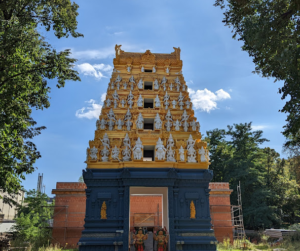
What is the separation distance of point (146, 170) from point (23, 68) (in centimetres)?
842

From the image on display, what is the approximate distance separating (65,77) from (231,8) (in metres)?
9.47

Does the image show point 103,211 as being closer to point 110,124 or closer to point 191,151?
point 110,124

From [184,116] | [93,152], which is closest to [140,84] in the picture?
[184,116]

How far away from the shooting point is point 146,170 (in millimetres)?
14992

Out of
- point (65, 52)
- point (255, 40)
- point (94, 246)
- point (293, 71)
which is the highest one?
point (65, 52)

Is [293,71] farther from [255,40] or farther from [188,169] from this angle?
[188,169]

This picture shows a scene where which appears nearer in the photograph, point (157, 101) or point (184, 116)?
point (184, 116)

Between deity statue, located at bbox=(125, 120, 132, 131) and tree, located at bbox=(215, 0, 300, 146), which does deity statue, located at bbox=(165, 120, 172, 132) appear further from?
tree, located at bbox=(215, 0, 300, 146)

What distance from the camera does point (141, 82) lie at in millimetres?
18688

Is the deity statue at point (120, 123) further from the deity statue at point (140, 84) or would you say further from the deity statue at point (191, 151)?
the deity statue at point (191, 151)

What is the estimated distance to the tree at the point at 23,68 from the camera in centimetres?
1165

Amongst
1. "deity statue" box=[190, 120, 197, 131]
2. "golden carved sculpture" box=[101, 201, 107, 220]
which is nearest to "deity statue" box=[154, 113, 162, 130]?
"deity statue" box=[190, 120, 197, 131]

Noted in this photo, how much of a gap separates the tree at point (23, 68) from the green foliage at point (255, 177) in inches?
1144

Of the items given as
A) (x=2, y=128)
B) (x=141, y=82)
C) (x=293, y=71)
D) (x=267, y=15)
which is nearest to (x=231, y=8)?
(x=267, y=15)
